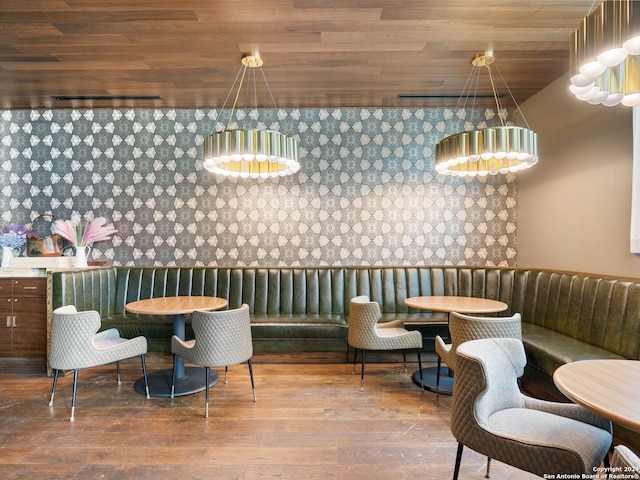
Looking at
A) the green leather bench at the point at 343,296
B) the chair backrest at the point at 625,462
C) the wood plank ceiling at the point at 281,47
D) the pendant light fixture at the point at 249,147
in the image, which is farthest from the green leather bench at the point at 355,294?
the wood plank ceiling at the point at 281,47

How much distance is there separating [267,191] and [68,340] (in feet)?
9.24

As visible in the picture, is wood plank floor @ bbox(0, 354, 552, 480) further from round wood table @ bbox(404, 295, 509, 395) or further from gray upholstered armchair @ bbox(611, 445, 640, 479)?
gray upholstered armchair @ bbox(611, 445, 640, 479)

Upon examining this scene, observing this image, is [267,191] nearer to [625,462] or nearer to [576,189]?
[576,189]

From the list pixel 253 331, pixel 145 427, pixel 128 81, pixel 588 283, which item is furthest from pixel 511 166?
pixel 128 81

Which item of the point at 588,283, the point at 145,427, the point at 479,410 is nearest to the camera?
the point at 479,410

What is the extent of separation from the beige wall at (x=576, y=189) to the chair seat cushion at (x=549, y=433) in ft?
7.40

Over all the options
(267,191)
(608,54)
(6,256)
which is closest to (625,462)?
(608,54)

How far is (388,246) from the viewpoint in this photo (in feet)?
16.2

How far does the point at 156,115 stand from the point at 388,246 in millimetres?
3493

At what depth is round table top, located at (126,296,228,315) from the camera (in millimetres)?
3090

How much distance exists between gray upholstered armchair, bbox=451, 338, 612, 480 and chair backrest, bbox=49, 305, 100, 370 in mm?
2621

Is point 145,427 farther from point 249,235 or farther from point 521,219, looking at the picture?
point 521,219

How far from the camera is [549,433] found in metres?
1.55

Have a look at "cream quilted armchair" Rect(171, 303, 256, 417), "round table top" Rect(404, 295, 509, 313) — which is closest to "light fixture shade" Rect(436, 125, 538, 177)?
"round table top" Rect(404, 295, 509, 313)
